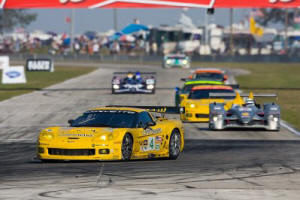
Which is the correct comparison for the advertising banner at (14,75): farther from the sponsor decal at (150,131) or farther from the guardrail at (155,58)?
the guardrail at (155,58)

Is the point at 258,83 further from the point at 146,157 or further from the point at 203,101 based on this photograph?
the point at 146,157

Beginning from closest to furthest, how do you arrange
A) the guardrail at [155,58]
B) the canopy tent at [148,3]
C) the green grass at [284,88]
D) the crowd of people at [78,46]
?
1. the green grass at [284,88]
2. the canopy tent at [148,3]
3. the guardrail at [155,58]
4. the crowd of people at [78,46]

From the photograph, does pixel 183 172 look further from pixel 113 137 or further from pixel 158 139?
pixel 158 139

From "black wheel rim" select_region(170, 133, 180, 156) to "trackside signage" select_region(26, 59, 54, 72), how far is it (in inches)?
2054

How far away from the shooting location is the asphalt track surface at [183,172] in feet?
35.9

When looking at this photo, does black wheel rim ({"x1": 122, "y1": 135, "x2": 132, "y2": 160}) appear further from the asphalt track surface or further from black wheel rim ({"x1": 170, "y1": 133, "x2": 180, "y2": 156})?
black wheel rim ({"x1": 170, "y1": 133, "x2": 180, "y2": 156})

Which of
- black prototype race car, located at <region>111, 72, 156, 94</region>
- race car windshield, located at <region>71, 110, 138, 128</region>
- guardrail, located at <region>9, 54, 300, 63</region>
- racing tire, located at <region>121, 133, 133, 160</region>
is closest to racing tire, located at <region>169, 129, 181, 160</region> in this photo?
race car windshield, located at <region>71, 110, 138, 128</region>

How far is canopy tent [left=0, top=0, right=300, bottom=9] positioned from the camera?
3394 centimetres

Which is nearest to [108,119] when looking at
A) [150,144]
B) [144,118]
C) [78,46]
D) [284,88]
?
[144,118]

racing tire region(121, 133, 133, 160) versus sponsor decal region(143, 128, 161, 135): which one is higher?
A: sponsor decal region(143, 128, 161, 135)

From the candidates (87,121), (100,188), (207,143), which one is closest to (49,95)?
(207,143)

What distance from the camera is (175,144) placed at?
622 inches

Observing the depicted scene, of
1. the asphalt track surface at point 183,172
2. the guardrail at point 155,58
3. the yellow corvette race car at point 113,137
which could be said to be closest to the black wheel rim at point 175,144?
the yellow corvette race car at point 113,137

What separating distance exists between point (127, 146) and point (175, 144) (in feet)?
5.31
